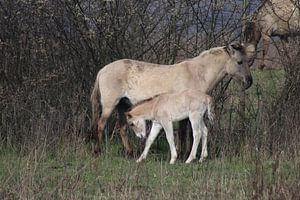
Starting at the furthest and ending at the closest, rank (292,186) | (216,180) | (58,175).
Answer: (58,175) < (216,180) < (292,186)

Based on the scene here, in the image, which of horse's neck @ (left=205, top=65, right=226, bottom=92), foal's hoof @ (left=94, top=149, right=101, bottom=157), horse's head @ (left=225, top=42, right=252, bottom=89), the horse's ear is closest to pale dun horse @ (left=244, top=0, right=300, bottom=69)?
horse's head @ (left=225, top=42, right=252, bottom=89)

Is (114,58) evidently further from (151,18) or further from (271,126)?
(271,126)

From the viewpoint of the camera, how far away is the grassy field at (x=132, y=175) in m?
8.36

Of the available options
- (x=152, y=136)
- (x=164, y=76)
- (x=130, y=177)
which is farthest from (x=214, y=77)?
(x=130, y=177)

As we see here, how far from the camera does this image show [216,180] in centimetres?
901

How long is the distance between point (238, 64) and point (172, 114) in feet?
5.32

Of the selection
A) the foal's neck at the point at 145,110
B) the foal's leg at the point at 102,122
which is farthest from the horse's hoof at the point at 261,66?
the foal's leg at the point at 102,122

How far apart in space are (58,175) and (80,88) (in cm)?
473

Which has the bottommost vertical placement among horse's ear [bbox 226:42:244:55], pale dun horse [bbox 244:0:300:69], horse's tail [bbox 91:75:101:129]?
horse's tail [bbox 91:75:101:129]

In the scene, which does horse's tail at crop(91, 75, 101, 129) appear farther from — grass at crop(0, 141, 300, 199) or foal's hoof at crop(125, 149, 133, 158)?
grass at crop(0, 141, 300, 199)

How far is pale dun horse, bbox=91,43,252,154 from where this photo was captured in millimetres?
12992

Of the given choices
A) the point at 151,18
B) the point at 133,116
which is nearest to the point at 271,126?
the point at 133,116

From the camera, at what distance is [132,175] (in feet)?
30.8

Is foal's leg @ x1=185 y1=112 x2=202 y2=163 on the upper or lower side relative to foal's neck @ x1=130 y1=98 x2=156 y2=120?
lower
